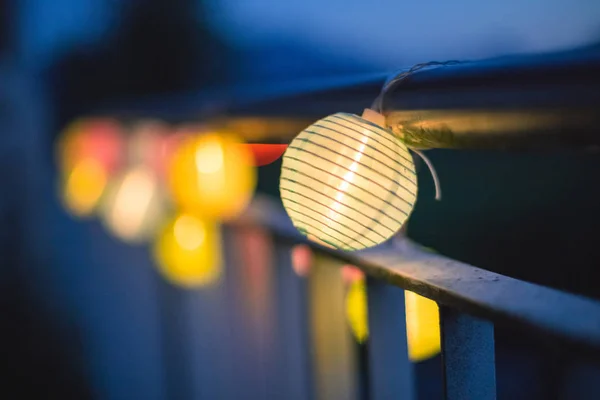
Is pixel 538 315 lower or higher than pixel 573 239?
higher

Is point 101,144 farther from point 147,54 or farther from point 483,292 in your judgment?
point 483,292

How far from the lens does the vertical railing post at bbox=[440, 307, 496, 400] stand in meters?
1.37

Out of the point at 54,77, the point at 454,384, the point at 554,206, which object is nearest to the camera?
the point at 454,384

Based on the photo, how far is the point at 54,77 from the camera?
18.6 feet

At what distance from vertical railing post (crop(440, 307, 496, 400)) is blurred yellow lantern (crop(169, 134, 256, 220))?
5.35ft

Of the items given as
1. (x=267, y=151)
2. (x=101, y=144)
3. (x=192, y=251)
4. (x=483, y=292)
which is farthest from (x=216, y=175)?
(x=483, y=292)

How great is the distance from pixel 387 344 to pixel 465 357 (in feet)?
1.39

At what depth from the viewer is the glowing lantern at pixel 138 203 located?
11.8ft

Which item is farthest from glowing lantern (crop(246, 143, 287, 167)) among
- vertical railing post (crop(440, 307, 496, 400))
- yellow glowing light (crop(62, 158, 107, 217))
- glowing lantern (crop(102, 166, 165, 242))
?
yellow glowing light (crop(62, 158, 107, 217))

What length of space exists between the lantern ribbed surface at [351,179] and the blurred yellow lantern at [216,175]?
1599mm

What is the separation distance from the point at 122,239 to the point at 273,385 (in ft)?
6.60

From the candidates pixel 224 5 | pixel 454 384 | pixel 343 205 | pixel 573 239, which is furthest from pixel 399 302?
A: pixel 224 5

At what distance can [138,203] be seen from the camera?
141 inches

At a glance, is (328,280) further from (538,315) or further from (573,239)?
(538,315)
